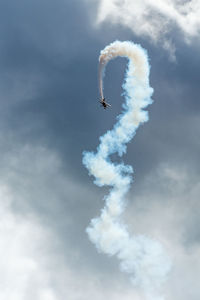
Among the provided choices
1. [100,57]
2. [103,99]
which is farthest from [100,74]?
[103,99]

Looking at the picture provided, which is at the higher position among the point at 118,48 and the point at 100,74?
the point at 118,48

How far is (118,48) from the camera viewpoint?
468 ft

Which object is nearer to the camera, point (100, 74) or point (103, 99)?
point (100, 74)

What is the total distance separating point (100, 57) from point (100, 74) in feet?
19.4

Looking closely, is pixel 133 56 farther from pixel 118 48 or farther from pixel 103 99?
pixel 103 99

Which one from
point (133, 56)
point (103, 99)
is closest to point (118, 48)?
point (133, 56)

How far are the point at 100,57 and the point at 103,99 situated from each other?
62.2ft

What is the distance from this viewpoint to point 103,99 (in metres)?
154

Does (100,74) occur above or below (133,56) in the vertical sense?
below

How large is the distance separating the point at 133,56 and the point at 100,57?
12427mm

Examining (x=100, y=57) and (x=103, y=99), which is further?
(x=103, y=99)

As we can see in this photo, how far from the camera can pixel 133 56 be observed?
144 metres

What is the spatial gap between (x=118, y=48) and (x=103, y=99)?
67.9 feet

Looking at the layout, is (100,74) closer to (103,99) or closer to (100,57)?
(100,57)
